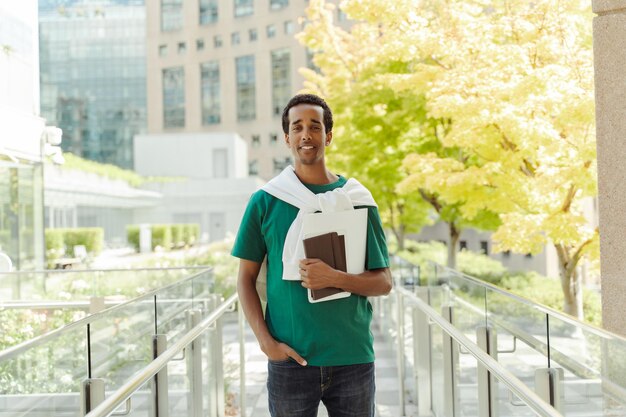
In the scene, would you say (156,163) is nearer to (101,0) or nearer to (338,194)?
(101,0)

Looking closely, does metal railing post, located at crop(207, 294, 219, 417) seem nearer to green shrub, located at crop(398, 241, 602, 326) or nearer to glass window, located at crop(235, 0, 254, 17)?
green shrub, located at crop(398, 241, 602, 326)

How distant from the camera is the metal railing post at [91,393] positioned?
2945 mm

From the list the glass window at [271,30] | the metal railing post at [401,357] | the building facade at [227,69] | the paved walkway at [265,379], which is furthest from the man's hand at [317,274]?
the glass window at [271,30]

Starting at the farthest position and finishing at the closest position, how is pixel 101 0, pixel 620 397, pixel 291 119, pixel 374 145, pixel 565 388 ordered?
pixel 101 0, pixel 374 145, pixel 565 388, pixel 291 119, pixel 620 397

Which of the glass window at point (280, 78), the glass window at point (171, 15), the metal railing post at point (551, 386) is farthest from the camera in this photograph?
the glass window at point (171, 15)

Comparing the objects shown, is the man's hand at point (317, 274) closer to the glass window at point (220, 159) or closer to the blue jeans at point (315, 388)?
the blue jeans at point (315, 388)

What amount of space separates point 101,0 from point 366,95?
67.4 meters

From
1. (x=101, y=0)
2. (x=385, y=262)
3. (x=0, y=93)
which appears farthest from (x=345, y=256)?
(x=101, y=0)

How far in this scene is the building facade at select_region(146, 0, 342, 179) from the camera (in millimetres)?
63000

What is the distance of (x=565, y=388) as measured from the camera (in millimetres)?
3049

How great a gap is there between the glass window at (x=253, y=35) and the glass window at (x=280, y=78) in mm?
2115

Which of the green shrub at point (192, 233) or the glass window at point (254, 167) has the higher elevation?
the glass window at point (254, 167)

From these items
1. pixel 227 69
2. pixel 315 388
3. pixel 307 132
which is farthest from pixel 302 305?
pixel 227 69

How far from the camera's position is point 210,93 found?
67.2m
